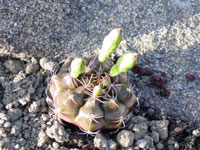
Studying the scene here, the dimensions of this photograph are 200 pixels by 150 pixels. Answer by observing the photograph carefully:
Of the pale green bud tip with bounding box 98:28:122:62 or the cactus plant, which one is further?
the cactus plant

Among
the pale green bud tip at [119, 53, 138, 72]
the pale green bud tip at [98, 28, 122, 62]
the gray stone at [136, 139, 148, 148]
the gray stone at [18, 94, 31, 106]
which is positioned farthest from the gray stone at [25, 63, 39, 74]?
the gray stone at [136, 139, 148, 148]

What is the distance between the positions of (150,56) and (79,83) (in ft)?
3.17

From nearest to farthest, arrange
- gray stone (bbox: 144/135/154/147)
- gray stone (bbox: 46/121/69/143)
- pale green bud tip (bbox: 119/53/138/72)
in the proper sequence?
1. pale green bud tip (bbox: 119/53/138/72)
2. gray stone (bbox: 46/121/69/143)
3. gray stone (bbox: 144/135/154/147)

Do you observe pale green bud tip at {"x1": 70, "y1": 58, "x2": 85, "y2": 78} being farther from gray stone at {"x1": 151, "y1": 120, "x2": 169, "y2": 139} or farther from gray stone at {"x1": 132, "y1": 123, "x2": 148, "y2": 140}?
gray stone at {"x1": 151, "y1": 120, "x2": 169, "y2": 139}

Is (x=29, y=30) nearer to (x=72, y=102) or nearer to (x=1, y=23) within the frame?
(x=1, y=23)

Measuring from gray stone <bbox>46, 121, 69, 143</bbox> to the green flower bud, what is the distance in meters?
0.57

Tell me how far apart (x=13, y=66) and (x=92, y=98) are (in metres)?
0.91

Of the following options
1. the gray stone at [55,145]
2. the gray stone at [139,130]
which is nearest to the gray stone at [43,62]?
the gray stone at [55,145]

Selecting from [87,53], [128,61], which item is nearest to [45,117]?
[87,53]

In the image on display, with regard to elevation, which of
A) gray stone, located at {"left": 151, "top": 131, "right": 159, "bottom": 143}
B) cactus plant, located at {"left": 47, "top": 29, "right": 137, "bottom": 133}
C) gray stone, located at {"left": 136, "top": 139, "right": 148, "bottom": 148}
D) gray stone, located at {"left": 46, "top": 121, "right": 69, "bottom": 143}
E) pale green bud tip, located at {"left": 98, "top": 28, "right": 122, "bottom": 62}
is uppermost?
pale green bud tip, located at {"left": 98, "top": 28, "right": 122, "bottom": 62}

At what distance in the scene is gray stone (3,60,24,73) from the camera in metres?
2.67

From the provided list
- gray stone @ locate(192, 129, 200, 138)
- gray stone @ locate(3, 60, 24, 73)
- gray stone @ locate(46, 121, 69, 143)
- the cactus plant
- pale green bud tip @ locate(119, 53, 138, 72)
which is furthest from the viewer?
gray stone @ locate(3, 60, 24, 73)

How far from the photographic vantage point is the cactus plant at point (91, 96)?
2.15m

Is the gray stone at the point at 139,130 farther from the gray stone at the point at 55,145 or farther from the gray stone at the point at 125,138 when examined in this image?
the gray stone at the point at 55,145
